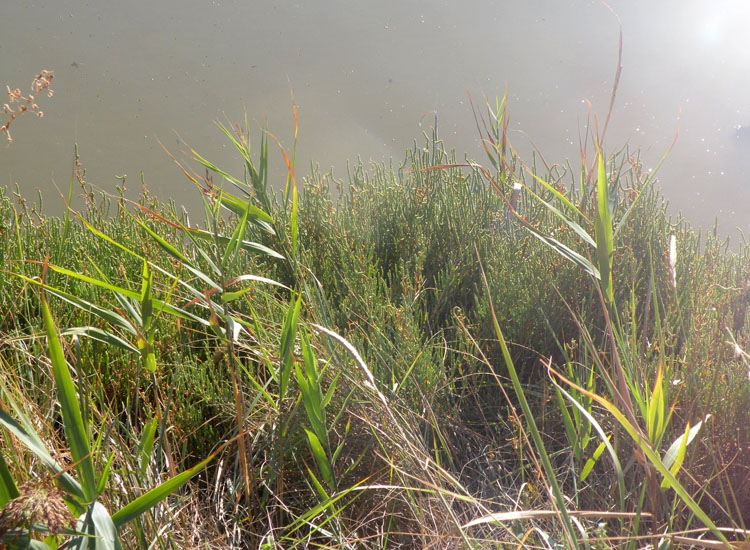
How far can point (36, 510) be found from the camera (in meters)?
0.71

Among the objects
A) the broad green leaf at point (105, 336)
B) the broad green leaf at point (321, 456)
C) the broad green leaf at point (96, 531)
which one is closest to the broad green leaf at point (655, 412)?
the broad green leaf at point (321, 456)

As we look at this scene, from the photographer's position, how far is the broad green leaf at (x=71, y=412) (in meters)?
0.78

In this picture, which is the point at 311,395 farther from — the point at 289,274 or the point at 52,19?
the point at 52,19

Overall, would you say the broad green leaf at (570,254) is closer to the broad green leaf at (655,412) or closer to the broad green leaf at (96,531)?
the broad green leaf at (655,412)

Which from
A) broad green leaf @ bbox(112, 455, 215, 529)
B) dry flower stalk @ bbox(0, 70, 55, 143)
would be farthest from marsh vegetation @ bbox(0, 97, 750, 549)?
dry flower stalk @ bbox(0, 70, 55, 143)

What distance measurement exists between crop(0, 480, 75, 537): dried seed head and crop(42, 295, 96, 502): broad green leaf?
1.6 inches

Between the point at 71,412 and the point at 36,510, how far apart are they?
127 mm

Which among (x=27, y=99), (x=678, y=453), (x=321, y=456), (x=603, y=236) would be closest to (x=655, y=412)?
(x=678, y=453)

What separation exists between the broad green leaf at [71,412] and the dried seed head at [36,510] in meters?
0.04

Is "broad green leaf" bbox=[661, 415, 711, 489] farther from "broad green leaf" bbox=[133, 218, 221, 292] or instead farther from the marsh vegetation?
"broad green leaf" bbox=[133, 218, 221, 292]

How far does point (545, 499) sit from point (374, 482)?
13.4 inches

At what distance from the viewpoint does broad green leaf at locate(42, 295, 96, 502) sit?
78cm

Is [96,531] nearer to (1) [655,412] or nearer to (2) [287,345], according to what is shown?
(2) [287,345]

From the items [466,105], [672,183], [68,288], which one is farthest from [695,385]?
[466,105]
